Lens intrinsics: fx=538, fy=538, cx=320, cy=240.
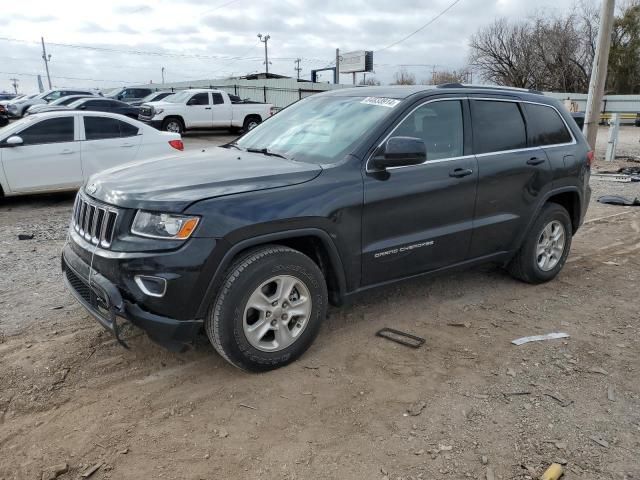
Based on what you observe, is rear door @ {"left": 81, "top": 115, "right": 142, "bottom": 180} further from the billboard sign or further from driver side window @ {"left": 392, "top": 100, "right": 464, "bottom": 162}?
the billboard sign

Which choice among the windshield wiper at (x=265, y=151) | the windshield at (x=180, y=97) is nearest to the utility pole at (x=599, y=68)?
the windshield wiper at (x=265, y=151)

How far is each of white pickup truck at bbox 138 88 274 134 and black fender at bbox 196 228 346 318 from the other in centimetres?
1744

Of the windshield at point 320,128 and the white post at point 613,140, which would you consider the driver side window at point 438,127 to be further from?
the white post at point 613,140

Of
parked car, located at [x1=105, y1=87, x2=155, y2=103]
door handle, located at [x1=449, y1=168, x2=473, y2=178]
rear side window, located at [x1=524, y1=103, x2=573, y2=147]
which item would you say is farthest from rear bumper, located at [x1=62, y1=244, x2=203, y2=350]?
parked car, located at [x1=105, y1=87, x2=155, y2=103]

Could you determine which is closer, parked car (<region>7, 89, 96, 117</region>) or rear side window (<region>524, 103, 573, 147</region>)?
rear side window (<region>524, 103, 573, 147</region>)

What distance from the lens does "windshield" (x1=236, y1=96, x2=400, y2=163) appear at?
3.89 metres

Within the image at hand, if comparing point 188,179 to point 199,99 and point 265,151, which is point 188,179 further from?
point 199,99

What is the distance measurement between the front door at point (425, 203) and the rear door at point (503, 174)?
13 cm

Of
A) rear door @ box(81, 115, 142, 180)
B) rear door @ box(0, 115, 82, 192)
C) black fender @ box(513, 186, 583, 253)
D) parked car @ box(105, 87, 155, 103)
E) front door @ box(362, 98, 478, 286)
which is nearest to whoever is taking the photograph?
front door @ box(362, 98, 478, 286)

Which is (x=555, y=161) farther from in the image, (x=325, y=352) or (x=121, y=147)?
(x=121, y=147)

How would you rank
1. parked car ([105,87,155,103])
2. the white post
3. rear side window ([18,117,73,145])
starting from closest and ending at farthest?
1. rear side window ([18,117,73,145])
2. the white post
3. parked car ([105,87,155,103])

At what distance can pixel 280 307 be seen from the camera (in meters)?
3.43

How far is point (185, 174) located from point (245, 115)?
18955 millimetres

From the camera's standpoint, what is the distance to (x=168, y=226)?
9.98 ft
